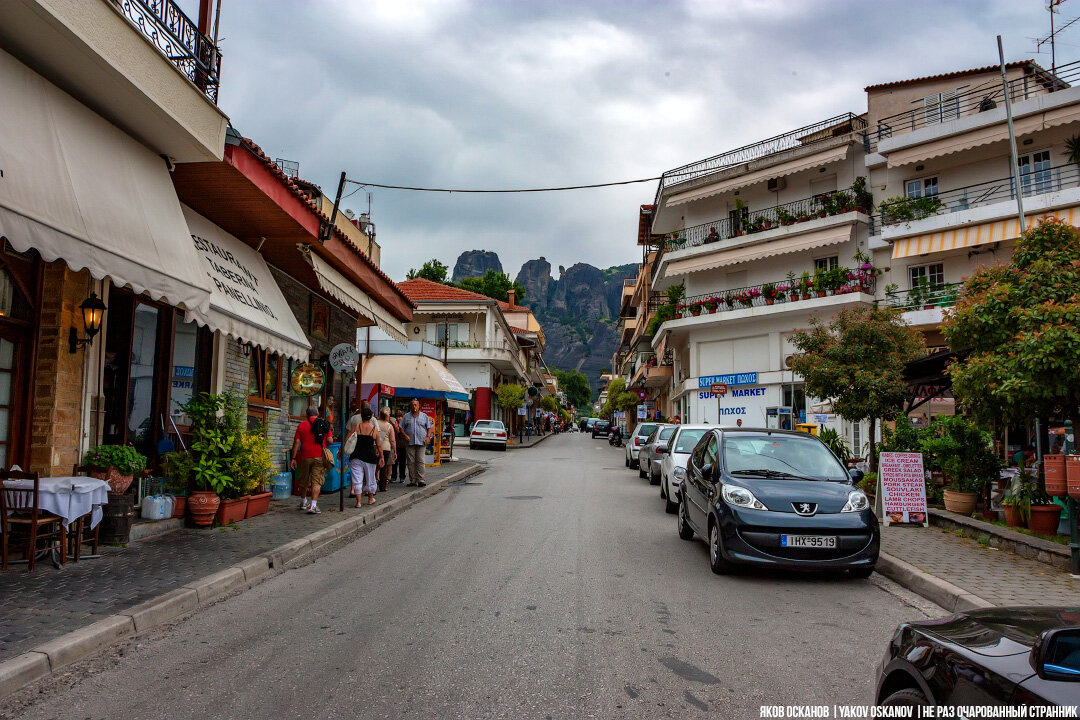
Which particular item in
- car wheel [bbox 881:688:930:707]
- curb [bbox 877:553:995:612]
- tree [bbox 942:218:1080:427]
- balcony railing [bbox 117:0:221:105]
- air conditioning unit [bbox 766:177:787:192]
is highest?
air conditioning unit [bbox 766:177:787:192]

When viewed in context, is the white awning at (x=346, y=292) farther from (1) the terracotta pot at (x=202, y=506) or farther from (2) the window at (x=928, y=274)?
(2) the window at (x=928, y=274)

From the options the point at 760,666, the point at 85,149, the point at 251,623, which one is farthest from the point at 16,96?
the point at 760,666

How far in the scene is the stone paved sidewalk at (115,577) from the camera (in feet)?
16.6

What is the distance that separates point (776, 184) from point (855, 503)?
2958 cm

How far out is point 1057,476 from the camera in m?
7.75

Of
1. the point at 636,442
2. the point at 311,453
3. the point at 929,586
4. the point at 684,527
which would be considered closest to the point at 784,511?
the point at 929,586

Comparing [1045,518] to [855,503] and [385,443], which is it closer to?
[855,503]

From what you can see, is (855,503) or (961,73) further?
(961,73)

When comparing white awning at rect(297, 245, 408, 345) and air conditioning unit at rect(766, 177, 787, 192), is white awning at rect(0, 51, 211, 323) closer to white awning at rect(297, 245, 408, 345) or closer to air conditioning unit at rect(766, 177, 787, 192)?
white awning at rect(297, 245, 408, 345)

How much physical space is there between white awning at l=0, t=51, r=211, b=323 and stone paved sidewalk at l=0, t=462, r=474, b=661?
262cm

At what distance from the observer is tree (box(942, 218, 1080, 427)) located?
301 inches

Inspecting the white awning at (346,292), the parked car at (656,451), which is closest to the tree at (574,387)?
the parked car at (656,451)

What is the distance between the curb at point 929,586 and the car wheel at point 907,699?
3565mm

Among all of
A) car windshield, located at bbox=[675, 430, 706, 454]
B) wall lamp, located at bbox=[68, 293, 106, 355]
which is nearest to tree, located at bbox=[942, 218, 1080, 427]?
car windshield, located at bbox=[675, 430, 706, 454]
